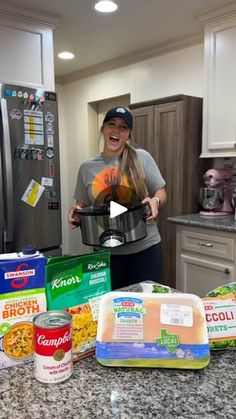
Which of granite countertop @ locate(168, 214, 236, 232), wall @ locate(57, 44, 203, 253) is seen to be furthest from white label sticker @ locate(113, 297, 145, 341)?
wall @ locate(57, 44, 203, 253)

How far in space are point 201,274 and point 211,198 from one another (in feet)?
1.87

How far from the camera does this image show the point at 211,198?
2654 millimetres

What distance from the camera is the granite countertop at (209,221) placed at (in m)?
2.25

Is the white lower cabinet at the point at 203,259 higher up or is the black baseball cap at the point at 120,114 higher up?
the black baseball cap at the point at 120,114

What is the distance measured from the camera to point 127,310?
2.46 feet

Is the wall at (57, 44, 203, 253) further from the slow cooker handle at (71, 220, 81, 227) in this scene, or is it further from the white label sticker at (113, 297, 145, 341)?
the white label sticker at (113, 297, 145, 341)

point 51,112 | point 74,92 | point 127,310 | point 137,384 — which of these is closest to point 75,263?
point 127,310

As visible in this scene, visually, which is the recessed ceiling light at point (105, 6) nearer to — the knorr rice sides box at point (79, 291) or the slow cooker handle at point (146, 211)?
the slow cooker handle at point (146, 211)

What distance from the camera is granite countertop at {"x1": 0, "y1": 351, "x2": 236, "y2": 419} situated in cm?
56

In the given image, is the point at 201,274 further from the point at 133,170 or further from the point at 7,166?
the point at 7,166

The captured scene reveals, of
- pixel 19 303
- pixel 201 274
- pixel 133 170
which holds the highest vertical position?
pixel 133 170

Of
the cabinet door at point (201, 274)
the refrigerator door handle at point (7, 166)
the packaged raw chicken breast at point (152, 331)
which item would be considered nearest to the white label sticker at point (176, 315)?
the packaged raw chicken breast at point (152, 331)

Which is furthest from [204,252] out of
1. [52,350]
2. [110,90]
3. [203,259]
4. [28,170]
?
[110,90]

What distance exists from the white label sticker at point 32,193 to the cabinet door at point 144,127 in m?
0.97
